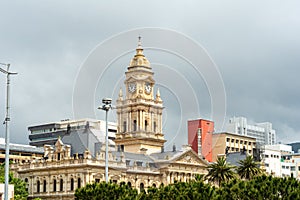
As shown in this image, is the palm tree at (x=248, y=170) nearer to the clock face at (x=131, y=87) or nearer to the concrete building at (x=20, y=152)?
the clock face at (x=131, y=87)

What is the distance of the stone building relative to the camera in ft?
410

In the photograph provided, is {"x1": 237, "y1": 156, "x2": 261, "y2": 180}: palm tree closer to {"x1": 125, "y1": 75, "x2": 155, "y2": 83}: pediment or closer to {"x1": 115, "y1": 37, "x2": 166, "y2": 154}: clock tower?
{"x1": 115, "y1": 37, "x2": 166, "y2": 154}: clock tower

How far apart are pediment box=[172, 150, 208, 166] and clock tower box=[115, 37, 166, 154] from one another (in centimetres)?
977

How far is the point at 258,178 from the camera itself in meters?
80.1

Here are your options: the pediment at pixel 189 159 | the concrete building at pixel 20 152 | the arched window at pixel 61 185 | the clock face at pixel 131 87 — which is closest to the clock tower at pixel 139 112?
the clock face at pixel 131 87

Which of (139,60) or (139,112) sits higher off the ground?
(139,60)

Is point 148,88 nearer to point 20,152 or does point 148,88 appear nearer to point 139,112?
point 139,112

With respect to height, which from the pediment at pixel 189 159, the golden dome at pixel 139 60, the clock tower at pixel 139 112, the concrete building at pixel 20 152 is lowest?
the pediment at pixel 189 159

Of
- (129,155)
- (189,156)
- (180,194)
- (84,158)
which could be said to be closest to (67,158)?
(84,158)

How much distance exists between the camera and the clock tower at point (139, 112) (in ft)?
505

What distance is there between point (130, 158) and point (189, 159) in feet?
53.1

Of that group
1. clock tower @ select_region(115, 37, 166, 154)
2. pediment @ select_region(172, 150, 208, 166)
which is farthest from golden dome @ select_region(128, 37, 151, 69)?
pediment @ select_region(172, 150, 208, 166)

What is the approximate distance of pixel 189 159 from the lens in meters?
148

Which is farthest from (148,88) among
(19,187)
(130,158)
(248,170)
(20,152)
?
(19,187)
